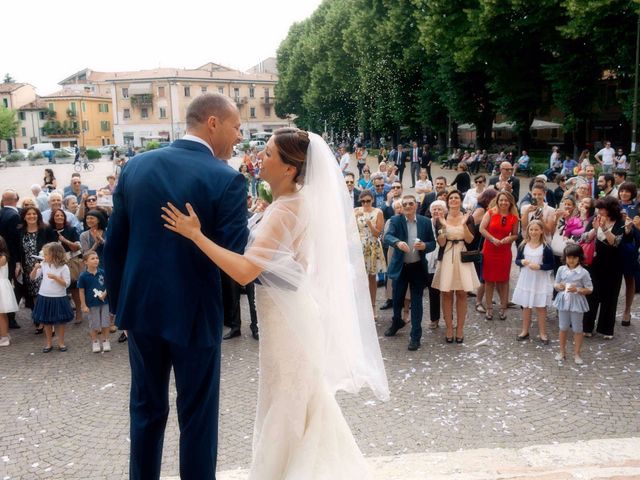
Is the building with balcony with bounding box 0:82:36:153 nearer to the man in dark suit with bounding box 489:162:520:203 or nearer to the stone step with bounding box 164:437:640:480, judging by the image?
the man in dark suit with bounding box 489:162:520:203

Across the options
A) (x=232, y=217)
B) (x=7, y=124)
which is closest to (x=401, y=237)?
(x=232, y=217)

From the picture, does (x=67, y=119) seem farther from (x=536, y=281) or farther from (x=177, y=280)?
(x=177, y=280)

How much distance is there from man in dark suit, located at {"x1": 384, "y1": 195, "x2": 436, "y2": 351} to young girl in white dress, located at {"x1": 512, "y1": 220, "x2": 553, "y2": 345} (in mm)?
1316

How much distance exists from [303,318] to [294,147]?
985 millimetres

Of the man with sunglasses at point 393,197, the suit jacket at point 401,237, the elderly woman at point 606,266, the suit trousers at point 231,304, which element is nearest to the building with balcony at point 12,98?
the man with sunglasses at point 393,197

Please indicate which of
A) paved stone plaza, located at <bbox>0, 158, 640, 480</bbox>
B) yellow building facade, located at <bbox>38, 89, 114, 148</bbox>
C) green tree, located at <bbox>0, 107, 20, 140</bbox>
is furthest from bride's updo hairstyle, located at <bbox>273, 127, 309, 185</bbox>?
yellow building facade, located at <bbox>38, 89, 114, 148</bbox>

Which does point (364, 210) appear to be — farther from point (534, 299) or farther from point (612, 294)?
point (612, 294)

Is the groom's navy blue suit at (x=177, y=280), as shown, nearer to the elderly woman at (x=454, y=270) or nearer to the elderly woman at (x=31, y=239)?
the elderly woman at (x=454, y=270)

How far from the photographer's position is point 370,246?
352 inches

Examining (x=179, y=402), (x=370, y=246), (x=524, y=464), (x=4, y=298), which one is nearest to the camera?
(x=179, y=402)

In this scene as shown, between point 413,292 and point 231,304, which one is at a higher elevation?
point 413,292

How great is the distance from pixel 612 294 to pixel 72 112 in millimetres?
99754

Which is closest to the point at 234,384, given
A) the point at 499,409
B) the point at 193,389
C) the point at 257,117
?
the point at 499,409

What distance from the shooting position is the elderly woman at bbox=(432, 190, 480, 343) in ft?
26.0
